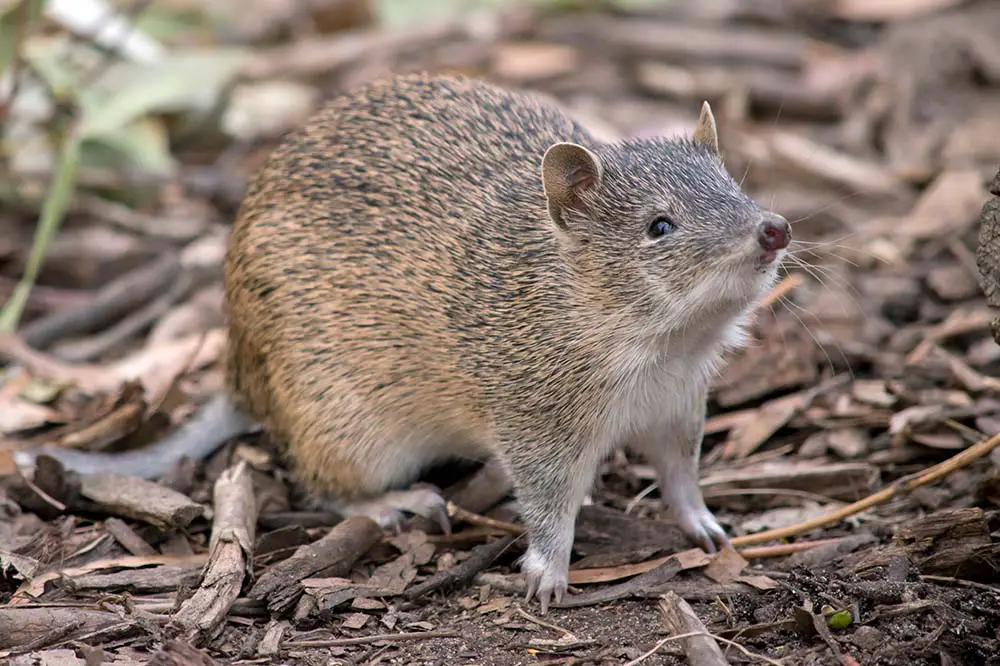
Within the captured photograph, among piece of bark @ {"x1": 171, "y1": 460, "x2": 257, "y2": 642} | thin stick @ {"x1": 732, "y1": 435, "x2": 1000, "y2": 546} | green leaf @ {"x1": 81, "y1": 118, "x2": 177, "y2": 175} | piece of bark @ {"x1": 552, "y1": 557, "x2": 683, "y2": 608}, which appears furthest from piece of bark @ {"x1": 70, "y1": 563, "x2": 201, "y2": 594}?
green leaf @ {"x1": 81, "y1": 118, "x2": 177, "y2": 175}

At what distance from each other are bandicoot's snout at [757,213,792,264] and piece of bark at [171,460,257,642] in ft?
8.55

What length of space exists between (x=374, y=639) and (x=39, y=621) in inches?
52.9

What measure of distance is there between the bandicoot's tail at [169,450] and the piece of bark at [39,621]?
A: 1.24 meters

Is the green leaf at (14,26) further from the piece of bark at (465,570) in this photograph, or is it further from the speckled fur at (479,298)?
the piece of bark at (465,570)

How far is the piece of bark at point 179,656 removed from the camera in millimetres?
4427

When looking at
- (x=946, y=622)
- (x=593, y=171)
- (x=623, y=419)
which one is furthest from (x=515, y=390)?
(x=946, y=622)

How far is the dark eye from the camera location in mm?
5160

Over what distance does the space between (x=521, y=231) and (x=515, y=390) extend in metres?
0.74

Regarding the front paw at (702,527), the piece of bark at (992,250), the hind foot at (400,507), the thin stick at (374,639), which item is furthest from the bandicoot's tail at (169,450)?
the piece of bark at (992,250)

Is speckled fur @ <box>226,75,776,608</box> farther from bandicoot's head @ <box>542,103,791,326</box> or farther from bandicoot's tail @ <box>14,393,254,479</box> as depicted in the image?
bandicoot's tail @ <box>14,393,254,479</box>

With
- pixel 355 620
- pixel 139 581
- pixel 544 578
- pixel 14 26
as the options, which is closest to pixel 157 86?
pixel 14 26

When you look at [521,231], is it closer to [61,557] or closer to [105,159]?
[61,557]

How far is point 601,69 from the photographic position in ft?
34.1

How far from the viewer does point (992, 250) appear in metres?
4.76
